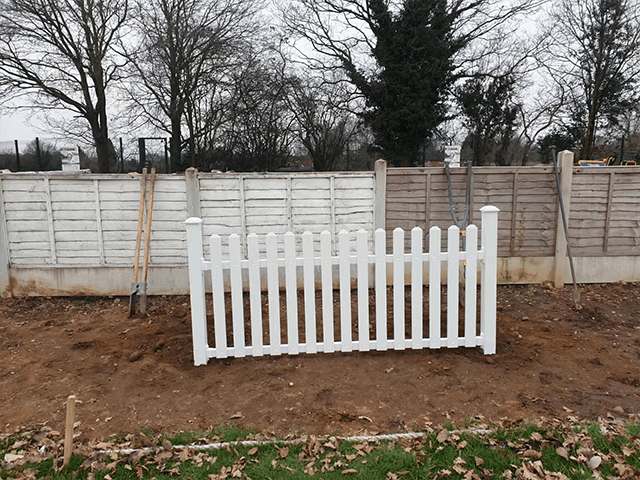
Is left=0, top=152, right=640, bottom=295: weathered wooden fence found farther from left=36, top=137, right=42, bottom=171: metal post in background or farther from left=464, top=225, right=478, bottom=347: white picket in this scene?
left=36, top=137, right=42, bottom=171: metal post in background

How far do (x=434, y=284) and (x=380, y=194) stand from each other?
8.07ft

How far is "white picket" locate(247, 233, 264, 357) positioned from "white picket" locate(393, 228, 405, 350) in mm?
1134

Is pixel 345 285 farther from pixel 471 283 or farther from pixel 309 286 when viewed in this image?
pixel 471 283

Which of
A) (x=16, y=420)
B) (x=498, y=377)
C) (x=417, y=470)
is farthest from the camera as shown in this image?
(x=498, y=377)

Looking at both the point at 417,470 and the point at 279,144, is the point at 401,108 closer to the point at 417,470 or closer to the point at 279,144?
the point at 279,144

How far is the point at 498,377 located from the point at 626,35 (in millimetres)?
20953

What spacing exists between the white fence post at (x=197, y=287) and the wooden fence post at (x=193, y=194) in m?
2.36

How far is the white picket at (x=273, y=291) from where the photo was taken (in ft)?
12.2

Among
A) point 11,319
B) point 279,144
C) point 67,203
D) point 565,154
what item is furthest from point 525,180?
point 279,144

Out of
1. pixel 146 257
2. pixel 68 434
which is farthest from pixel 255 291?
pixel 146 257

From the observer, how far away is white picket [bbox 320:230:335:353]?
12.4ft

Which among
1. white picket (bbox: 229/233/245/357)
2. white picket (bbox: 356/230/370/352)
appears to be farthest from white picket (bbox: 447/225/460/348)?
white picket (bbox: 229/233/245/357)

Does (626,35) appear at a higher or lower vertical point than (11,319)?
higher

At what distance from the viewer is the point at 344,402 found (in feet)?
10.7
